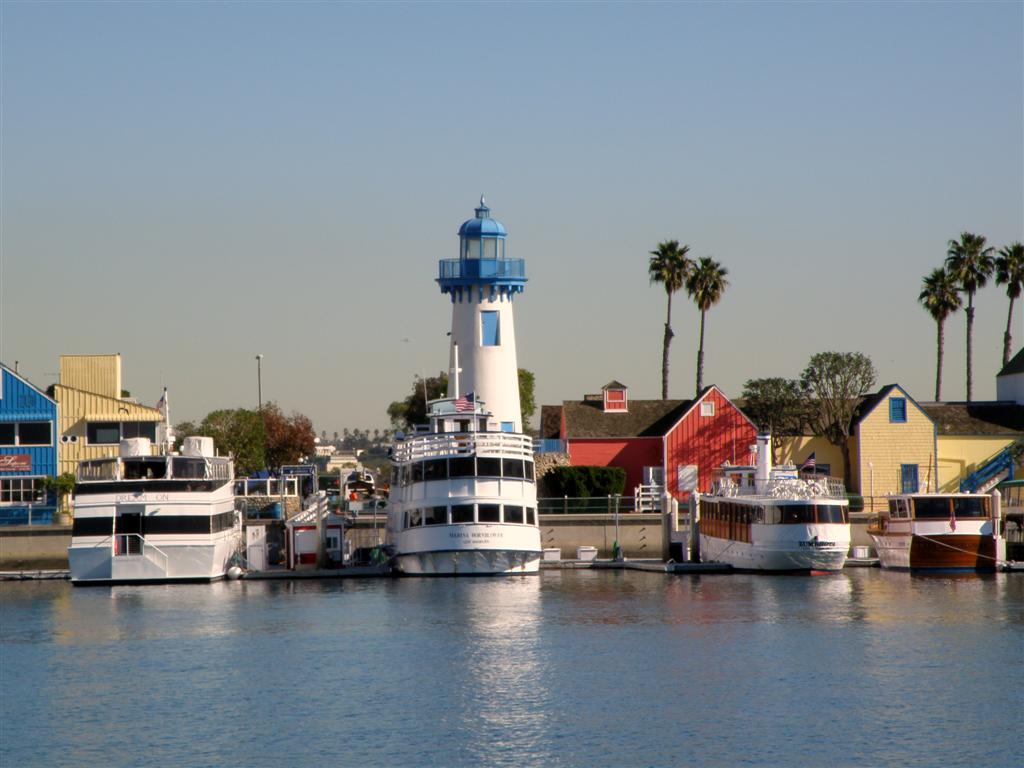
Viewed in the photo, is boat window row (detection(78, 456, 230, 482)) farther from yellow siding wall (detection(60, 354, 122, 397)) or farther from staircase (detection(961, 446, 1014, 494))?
staircase (detection(961, 446, 1014, 494))

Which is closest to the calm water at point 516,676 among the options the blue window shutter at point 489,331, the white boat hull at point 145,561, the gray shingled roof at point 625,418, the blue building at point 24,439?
the white boat hull at point 145,561

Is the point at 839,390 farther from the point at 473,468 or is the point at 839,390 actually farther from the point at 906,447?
the point at 473,468

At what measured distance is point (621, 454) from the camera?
79062 millimetres

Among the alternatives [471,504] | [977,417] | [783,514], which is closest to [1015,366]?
[977,417]

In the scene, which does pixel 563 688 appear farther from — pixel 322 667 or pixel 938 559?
pixel 938 559

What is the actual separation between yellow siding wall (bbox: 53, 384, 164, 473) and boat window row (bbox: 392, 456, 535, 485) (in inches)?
713

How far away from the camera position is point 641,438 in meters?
78.8

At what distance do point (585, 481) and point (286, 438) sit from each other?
38913 millimetres

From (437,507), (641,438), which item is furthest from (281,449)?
(437,507)

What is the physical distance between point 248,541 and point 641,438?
22.0m

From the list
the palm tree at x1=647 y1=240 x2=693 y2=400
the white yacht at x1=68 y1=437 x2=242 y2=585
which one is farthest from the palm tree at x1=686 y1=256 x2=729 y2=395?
the white yacht at x1=68 y1=437 x2=242 y2=585

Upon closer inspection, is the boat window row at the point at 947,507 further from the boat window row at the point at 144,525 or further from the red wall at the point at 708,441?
the boat window row at the point at 144,525

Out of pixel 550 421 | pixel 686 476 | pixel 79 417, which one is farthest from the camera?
pixel 550 421

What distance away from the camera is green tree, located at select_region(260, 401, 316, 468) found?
10788cm
